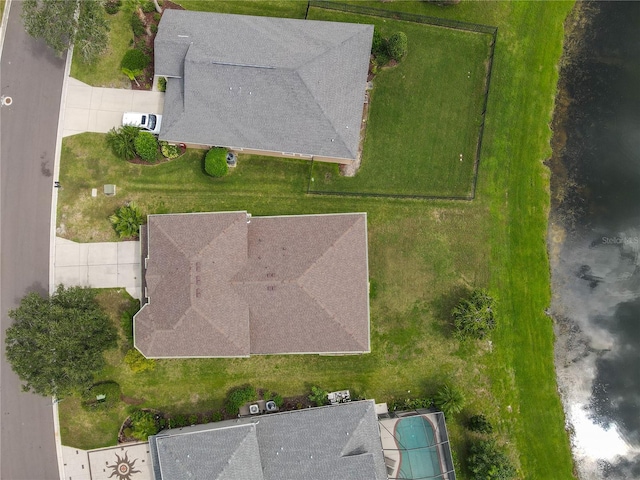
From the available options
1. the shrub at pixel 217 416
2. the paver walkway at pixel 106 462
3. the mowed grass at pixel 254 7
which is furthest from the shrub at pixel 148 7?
the paver walkway at pixel 106 462

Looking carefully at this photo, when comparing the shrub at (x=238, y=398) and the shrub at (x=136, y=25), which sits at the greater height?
the shrub at (x=136, y=25)

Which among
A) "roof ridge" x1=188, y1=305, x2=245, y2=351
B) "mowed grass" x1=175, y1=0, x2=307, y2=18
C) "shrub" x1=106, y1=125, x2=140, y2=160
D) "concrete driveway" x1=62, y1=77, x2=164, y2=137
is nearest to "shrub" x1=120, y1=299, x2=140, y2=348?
"roof ridge" x1=188, y1=305, x2=245, y2=351

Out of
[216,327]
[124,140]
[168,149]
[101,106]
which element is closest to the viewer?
[216,327]

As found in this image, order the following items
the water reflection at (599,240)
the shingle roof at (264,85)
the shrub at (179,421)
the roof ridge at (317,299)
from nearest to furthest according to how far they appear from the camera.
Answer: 1. the roof ridge at (317,299)
2. the shingle roof at (264,85)
3. the shrub at (179,421)
4. the water reflection at (599,240)

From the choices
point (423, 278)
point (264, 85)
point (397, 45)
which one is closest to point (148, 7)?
point (264, 85)

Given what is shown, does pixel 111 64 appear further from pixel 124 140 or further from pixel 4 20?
pixel 4 20

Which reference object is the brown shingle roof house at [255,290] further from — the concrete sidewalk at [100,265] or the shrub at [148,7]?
the shrub at [148,7]

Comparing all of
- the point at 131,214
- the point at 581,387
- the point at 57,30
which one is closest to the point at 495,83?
the point at 581,387
